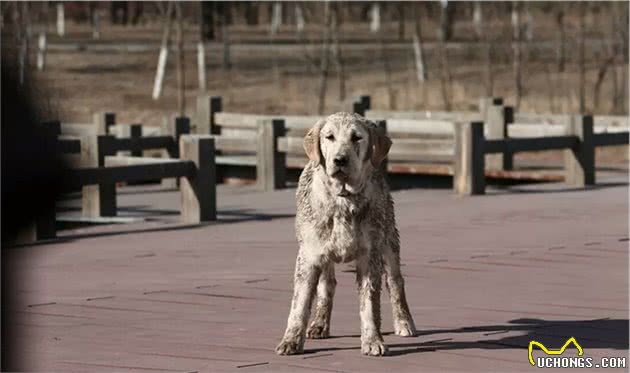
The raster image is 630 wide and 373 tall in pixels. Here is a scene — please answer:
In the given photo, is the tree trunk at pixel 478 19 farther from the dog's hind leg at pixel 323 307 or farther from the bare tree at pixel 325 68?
the dog's hind leg at pixel 323 307

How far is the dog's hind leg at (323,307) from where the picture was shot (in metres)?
5.92

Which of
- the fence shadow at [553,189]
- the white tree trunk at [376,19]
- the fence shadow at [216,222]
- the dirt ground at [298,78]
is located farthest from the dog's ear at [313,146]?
the white tree trunk at [376,19]

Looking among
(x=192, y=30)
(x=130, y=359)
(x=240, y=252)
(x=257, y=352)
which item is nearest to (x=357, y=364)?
(x=257, y=352)

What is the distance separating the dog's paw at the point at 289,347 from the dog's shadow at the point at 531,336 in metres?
0.15

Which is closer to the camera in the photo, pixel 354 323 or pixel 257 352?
pixel 257 352

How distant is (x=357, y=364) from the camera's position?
5.25 metres

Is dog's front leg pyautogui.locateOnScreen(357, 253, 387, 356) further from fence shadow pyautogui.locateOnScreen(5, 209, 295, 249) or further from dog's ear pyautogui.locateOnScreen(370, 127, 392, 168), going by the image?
fence shadow pyautogui.locateOnScreen(5, 209, 295, 249)

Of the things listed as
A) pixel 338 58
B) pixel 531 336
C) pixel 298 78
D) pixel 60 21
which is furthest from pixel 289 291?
pixel 60 21

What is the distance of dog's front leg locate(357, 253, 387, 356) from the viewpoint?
5.36m

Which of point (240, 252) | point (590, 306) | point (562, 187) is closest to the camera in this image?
point (590, 306)

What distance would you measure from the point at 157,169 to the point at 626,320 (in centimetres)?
629

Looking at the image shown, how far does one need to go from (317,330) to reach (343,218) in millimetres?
798

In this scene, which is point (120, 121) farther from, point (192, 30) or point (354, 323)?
point (192, 30)

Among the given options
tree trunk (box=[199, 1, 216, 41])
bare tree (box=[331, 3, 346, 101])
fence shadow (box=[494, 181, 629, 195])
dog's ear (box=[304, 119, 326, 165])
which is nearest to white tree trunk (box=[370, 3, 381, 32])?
tree trunk (box=[199, 1, 216, 41])
